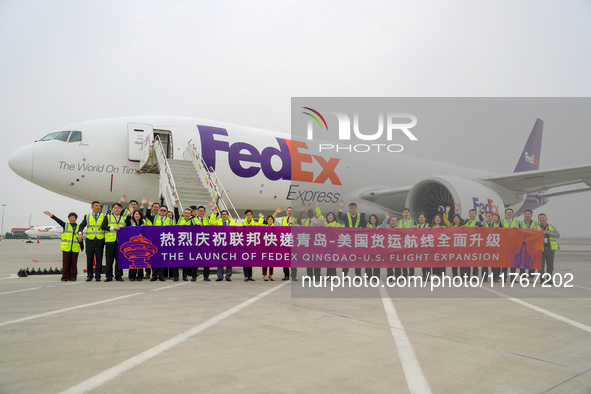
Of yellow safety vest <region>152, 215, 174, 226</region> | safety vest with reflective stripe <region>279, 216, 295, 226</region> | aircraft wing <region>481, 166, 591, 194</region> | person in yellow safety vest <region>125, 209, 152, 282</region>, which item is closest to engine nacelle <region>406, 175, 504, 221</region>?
aircraft wing <region>481, 166, 591, 194</region>

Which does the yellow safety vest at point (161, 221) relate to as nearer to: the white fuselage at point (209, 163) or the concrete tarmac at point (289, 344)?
the concrete tarmac at point (289, 344)

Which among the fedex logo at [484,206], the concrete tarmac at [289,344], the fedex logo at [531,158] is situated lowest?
the concrete tarmac at [289,344]

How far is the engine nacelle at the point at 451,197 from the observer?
43.1ft

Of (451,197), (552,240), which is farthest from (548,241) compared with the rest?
(451,197)

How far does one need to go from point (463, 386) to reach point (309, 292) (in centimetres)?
435

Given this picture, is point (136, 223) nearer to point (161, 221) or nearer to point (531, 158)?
point (161, 221)

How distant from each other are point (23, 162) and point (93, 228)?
4630 millimetres

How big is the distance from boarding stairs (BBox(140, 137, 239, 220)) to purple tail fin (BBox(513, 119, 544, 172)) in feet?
60.9

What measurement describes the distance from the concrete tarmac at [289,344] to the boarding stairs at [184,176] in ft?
16.5

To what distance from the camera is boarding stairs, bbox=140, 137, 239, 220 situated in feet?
36.2

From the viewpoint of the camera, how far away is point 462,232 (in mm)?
8852

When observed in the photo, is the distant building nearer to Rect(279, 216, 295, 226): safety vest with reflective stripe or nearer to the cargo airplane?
the cargo airplane

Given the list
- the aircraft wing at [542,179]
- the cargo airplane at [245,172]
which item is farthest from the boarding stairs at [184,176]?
the aircraft wing at [542,179]

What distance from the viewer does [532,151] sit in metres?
24.6
